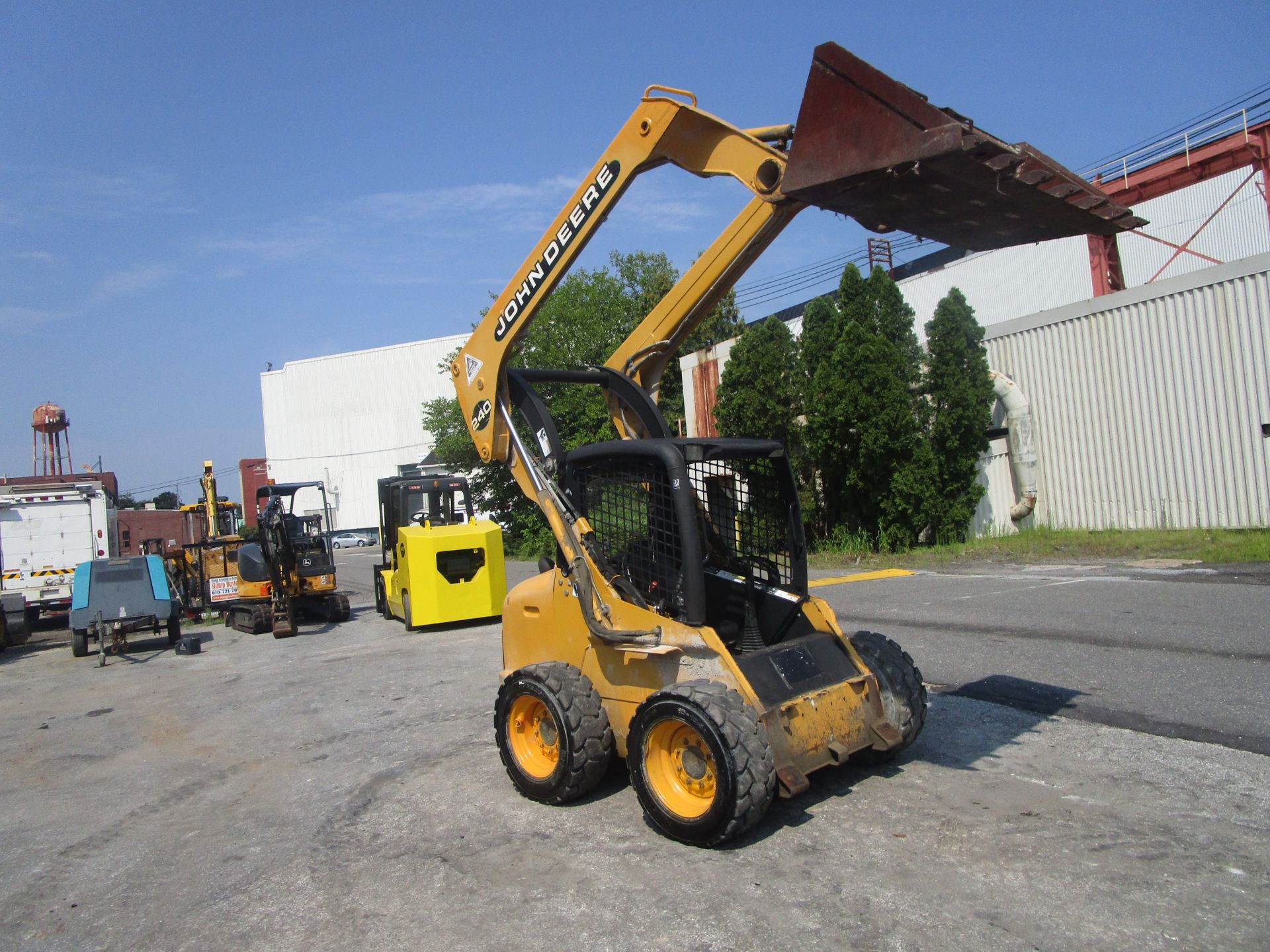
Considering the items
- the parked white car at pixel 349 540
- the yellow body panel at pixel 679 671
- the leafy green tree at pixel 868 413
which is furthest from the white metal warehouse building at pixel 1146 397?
the parked white car at pixel 349 540

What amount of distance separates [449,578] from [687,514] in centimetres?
965

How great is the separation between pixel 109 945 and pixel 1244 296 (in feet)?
59.0

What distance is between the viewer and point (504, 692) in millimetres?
5945

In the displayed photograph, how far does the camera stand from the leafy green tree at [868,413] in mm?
19250

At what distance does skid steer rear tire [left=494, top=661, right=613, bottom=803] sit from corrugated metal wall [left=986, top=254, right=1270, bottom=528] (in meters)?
14.9

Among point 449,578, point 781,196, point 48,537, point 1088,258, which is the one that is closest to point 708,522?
point 781,196

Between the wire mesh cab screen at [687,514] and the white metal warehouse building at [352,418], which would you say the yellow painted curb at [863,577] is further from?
the white metal warehouse building at [352,418]

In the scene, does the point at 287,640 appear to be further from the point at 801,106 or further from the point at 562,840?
the point at 801,106

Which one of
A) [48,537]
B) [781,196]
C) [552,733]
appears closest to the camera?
[781,196]

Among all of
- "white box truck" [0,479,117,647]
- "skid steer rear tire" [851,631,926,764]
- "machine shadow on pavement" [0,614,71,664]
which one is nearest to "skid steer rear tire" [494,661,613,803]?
"skid steer rear tire" [851,631,926,764]

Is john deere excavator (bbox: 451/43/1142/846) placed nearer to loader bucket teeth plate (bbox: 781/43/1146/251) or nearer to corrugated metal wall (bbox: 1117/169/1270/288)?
loader bucket teeth plate (bbox: 781/43/1146/251)

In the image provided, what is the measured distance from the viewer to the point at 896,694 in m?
5.63

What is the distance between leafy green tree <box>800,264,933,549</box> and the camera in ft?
63.2

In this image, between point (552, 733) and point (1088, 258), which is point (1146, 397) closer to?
point (1088, 258)
